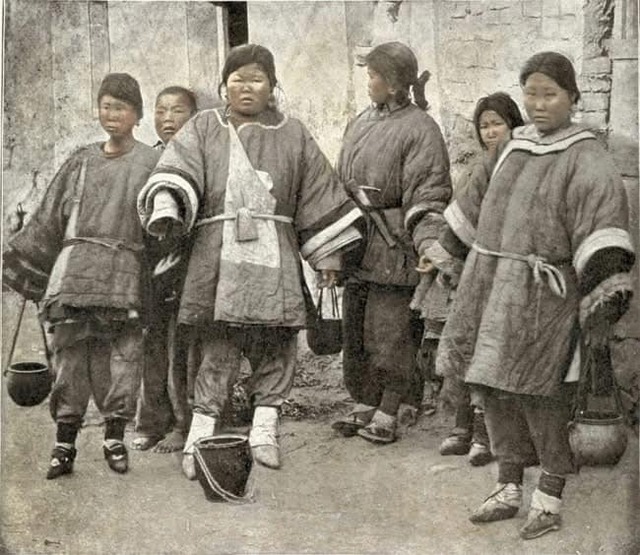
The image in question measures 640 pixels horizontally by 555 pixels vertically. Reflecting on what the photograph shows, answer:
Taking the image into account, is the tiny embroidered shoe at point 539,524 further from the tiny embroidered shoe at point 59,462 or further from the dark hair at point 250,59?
the dark hair at point 250,59

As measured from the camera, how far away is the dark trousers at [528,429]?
12.0 feet

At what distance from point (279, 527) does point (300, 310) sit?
791 millimetres

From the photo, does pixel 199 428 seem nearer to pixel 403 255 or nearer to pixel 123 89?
pixel 403 255

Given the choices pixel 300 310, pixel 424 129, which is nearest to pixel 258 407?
pixel 300 310

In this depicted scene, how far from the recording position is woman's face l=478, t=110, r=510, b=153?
3.78 meters

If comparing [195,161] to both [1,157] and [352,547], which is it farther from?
[352,547]

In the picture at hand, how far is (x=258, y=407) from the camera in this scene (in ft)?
13.1

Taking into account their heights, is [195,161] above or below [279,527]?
above

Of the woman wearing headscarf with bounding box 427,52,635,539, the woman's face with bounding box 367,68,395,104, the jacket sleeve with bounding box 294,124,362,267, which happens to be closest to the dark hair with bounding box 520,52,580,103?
the woman wearing headscarf with bounding box 427,52,635,539

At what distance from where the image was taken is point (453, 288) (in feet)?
12.5

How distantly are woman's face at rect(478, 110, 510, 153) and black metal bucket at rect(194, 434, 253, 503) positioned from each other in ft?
4.56

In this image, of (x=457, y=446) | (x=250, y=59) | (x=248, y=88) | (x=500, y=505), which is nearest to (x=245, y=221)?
(x=248, y=88)

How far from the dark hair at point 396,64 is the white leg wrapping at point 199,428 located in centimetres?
141

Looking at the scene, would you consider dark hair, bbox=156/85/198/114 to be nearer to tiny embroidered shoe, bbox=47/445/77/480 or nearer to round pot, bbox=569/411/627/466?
tiny embroidered shoe, bbox=47/445/77/480
